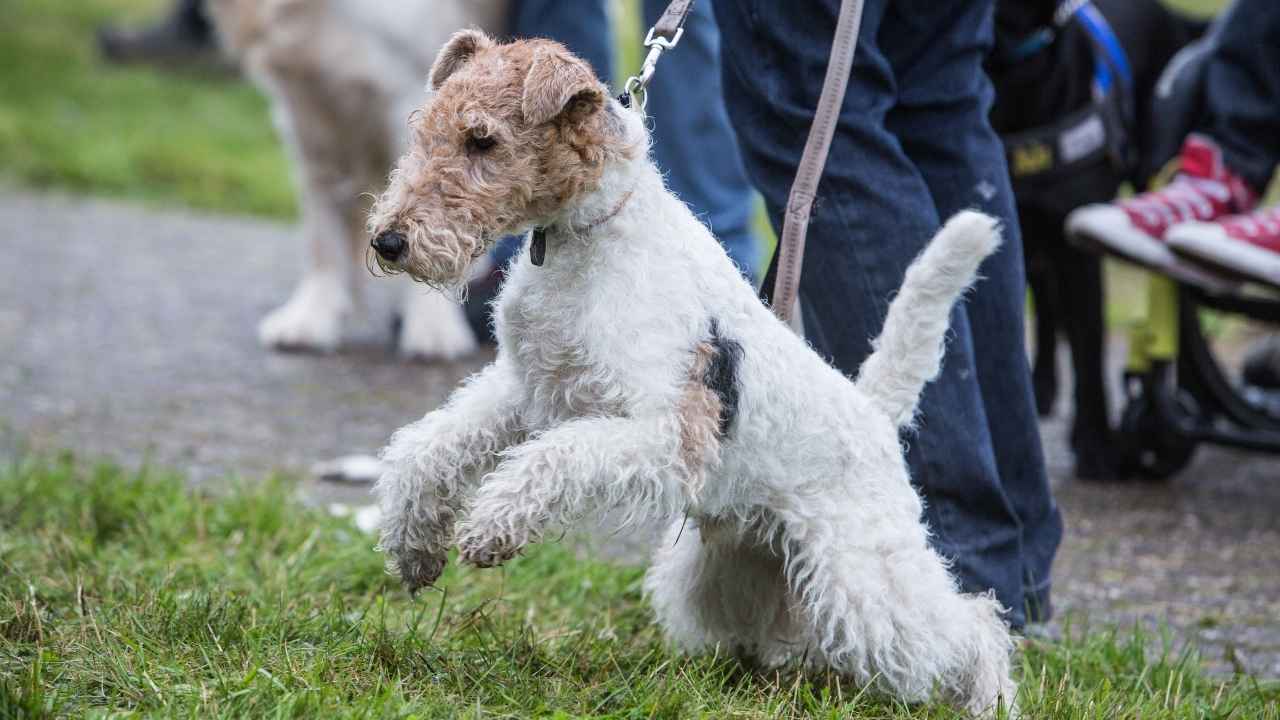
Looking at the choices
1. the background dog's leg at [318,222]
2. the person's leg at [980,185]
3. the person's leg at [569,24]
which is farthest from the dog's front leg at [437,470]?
the background dog's leg at [318,222]

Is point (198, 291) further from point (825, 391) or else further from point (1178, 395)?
point (825, 391)

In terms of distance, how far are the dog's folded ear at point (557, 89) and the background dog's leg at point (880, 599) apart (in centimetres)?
Answer: 74

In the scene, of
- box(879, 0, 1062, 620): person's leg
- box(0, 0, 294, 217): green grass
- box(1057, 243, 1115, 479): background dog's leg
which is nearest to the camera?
box(879, 0, 1062, 620): person's leg

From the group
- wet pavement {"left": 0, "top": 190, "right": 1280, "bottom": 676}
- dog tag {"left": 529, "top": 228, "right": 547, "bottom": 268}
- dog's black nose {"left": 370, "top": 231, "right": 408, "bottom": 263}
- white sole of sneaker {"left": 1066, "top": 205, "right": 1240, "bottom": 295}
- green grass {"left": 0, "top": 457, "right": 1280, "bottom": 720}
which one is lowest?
wet pavement {"left": 0, "top": 190, "right": 1280, "bottom": 676}

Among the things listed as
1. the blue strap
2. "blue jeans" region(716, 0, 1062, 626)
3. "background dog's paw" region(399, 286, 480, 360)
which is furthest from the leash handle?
"background dog's paw" region(399, 286, 480, 360)

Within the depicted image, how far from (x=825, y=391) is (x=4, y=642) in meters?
1.38

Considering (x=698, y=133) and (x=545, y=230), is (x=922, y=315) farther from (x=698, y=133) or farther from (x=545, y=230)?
(x=698, y=133)

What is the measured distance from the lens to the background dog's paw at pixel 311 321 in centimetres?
570

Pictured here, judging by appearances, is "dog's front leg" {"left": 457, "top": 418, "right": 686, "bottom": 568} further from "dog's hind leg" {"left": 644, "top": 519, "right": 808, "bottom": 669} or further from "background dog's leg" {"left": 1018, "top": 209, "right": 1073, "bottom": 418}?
"background dog's leg" {"left": 1018, "top": 209, "right": 1073, "bottom": 418}

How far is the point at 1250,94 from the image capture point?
4379 millimetres

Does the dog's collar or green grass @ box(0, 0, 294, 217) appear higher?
the dog's collar

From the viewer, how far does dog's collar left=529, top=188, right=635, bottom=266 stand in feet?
7.30

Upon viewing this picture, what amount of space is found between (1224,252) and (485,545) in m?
2.66

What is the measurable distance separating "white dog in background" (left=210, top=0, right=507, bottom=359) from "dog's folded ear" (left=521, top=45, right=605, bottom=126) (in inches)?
121
